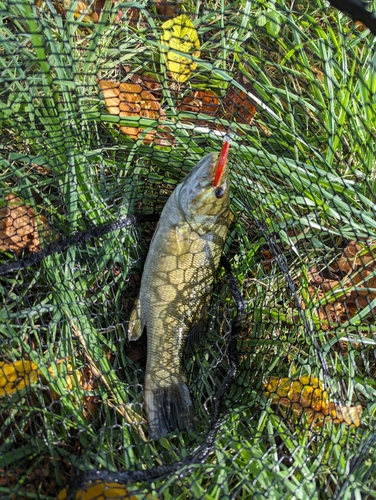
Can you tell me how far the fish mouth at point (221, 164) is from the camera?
2586 millimetres

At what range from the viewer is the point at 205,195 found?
2.79 metres

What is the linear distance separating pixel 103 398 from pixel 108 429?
5.9 inches

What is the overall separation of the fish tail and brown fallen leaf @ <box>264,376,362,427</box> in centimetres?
41

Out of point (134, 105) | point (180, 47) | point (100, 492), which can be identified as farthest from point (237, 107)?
point (100, 492)

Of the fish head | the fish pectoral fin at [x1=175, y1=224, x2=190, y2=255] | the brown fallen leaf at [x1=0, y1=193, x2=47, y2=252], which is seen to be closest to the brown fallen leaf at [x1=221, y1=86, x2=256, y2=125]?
the fish head

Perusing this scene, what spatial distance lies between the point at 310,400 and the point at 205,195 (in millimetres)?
1155

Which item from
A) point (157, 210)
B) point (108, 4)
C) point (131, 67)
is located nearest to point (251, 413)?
point (157, 210)

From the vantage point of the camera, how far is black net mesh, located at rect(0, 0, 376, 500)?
237cm

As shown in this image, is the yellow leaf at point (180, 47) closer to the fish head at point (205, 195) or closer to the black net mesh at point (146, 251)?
the black net mesh at point (146, 251)

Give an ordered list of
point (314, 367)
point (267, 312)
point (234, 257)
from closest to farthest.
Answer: point (314, 367) < point (267, 312) < point (234, 257)

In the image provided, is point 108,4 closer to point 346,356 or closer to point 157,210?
point 157,210

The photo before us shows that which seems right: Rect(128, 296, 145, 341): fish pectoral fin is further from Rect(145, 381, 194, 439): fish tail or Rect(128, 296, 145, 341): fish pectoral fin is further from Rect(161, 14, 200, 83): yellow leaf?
Rect(161, 14, 200, 83): yellow leaf

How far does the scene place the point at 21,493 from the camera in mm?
2107

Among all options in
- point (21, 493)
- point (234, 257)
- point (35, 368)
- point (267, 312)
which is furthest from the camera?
point (234, 257)
